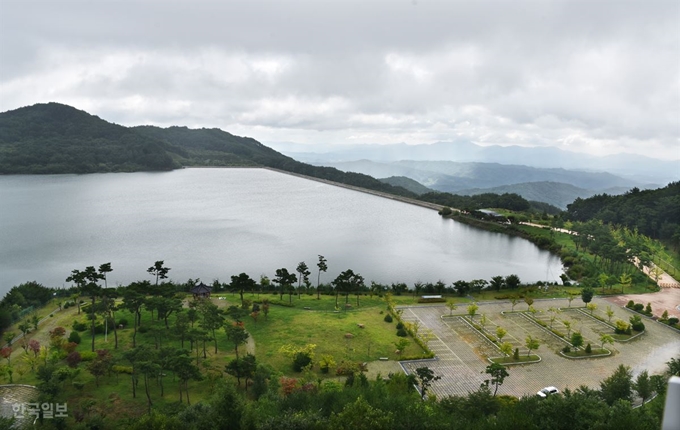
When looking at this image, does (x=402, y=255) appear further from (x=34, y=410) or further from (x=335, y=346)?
(x=34, y=410)

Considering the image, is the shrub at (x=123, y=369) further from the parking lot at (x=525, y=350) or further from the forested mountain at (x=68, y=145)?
the forested mountain at (x=68, y=145)

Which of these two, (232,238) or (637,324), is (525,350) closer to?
(637,324)

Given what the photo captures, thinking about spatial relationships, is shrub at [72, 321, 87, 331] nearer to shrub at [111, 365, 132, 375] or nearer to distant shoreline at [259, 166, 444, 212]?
shrub at [111, 365, 132, 375]

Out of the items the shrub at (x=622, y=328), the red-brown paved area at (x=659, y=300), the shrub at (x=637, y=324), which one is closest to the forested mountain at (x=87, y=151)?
the red-brown paved area at (x=659, y=300)

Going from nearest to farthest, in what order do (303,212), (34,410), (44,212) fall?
(34,410) → (44,212) → (303,212)

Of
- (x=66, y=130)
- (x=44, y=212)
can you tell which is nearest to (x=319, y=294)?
(x=44, y=212)

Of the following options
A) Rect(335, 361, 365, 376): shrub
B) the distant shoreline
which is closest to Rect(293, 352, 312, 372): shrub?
Rect(335, 361, 365, 376): shrub

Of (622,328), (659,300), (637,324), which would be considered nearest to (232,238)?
(622,328)
